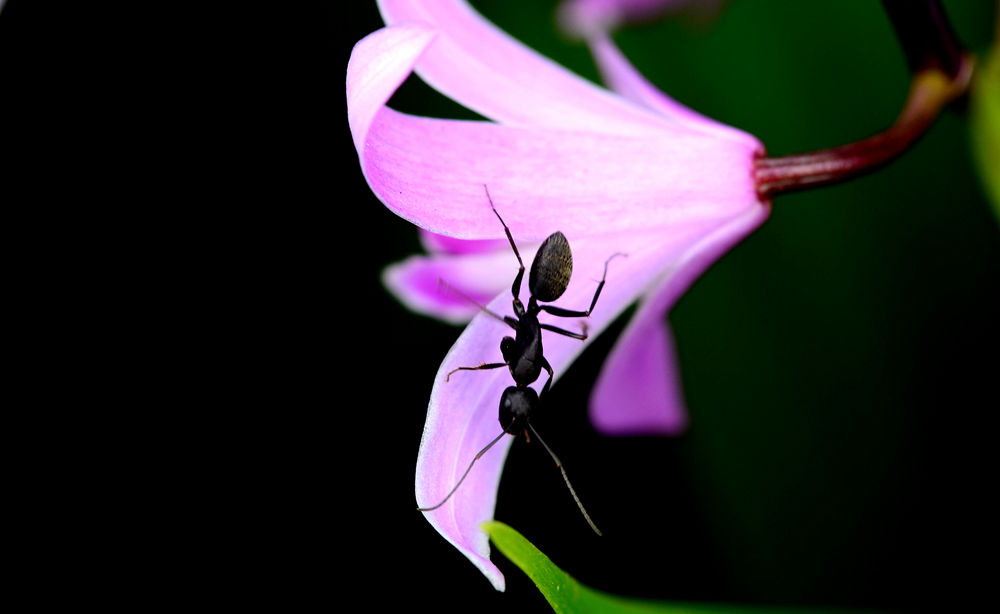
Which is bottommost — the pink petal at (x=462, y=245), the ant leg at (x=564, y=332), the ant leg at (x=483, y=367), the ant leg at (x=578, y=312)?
the ant leg at (x=483, y=367)

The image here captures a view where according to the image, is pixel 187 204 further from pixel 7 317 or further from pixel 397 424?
pixel 397 424

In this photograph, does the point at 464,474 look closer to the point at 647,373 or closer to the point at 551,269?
the point at 551,269

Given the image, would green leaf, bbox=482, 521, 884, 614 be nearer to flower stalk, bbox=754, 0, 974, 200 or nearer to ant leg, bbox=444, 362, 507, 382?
ant leg, bbox=444, 362, 507, 382

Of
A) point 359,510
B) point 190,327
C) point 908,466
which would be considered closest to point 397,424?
point 359,510

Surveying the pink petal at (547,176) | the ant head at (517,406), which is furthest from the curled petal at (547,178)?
the ant head at (517,406)

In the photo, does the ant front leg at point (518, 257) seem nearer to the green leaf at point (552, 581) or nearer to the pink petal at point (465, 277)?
the pink petal at point (465, 277)
